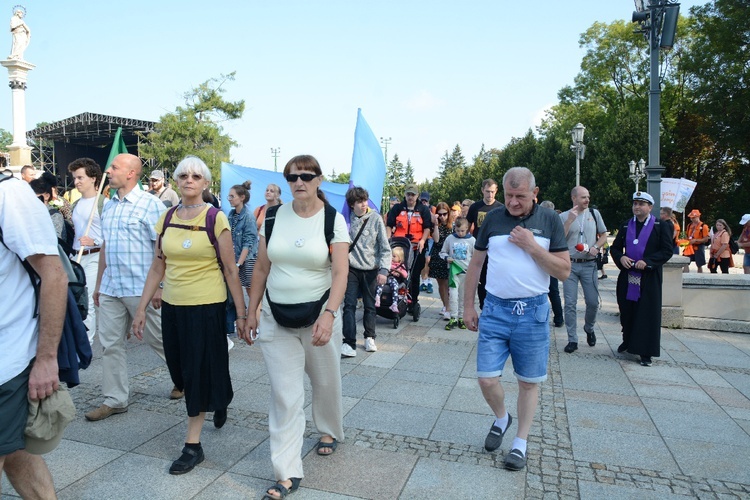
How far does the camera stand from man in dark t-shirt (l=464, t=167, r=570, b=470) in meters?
3.59

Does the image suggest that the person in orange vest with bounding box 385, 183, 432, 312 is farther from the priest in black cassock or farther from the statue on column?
the statue on column

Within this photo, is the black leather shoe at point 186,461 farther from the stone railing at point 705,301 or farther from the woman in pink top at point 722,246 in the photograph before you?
the woman in pink top at point 722,246

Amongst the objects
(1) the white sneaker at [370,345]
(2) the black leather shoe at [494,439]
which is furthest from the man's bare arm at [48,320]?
(1) the white sneaker at [370,345]

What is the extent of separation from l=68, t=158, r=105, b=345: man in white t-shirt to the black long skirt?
236cm

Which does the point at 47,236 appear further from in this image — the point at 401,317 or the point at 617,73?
the point at 617,73

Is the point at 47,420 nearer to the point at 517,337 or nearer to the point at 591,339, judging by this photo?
the point at 517,337

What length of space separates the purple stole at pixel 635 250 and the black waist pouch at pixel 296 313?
455 centimetres

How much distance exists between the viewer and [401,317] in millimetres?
8266

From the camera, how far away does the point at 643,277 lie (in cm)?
643

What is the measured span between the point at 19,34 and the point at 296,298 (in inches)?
1320

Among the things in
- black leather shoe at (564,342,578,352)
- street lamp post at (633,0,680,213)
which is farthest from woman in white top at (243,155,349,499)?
street lamp post at (633,0,680,213)

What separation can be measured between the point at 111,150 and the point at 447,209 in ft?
23.3

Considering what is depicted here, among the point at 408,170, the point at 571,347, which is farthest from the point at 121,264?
the point at 408,170

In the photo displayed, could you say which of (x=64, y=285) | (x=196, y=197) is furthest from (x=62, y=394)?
(x=196, y=197)
